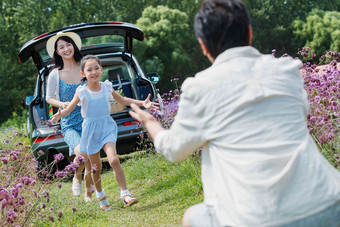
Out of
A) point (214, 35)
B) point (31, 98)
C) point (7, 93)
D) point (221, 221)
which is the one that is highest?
point (214, 35)

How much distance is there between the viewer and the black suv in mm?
6949

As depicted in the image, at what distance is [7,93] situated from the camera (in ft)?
95.7

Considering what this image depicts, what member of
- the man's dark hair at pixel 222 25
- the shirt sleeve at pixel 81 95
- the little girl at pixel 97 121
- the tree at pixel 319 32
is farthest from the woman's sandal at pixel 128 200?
the tree at pixel 319 32

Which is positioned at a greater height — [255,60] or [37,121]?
[255,60]

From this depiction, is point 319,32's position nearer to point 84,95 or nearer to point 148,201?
point 148,201

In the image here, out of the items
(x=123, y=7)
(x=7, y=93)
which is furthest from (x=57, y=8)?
(x=7, y=93)

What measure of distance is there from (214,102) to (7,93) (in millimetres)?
28792

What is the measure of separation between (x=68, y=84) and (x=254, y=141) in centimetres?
433

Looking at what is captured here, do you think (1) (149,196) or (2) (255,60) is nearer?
(2) (255,60)

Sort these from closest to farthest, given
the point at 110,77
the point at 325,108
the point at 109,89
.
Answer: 1. the point at 325,108
2. the point at 109,89
3. the point at 110,77

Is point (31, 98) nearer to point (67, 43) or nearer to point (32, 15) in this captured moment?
point (67, 43)

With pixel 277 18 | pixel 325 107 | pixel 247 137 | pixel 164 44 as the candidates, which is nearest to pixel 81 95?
pixel 325 107

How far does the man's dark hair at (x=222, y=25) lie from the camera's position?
6.74 feet

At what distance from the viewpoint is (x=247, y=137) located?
1.96 metres
